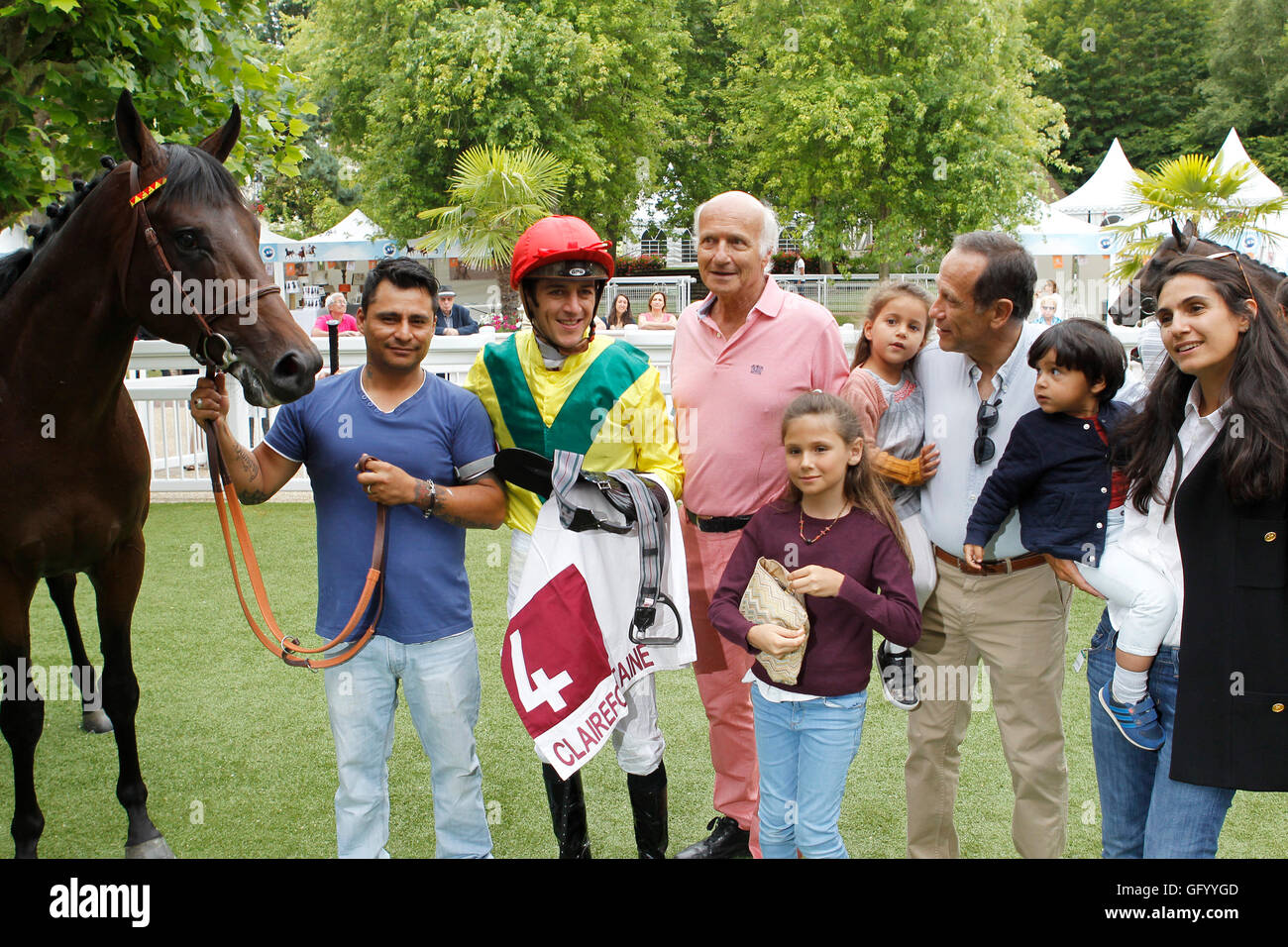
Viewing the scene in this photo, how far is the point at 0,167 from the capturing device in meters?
4.80

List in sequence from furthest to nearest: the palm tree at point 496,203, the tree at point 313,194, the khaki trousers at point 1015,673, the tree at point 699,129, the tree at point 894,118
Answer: the tree at point 313,194 → the tree at point 699,129 → the tree at point 894,118 → the palm tree at point 496,203 → the khaki trousers at point 1015,673

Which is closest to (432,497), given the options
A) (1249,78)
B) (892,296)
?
(892,296)

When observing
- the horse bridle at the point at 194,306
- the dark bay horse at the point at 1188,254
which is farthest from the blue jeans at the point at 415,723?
the dark bay horse at the point at 1188,254

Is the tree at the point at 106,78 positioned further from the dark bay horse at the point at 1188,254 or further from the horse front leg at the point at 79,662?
the dark bay horse at the point at 1188,254

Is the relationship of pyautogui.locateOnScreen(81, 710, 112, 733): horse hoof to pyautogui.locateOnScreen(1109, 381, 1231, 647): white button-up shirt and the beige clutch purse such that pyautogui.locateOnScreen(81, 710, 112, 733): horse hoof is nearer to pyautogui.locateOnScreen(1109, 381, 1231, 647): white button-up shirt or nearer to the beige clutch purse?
the beige clutch purse

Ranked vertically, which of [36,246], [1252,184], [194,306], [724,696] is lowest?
[724,696]

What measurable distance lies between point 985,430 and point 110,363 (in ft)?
8.46

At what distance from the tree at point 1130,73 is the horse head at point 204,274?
4160 cm

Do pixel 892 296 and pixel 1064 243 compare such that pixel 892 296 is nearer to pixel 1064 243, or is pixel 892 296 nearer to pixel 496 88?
pixel 1064 243

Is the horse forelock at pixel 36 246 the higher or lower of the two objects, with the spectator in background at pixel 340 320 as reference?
lower

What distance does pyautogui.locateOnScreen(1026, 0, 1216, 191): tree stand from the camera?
125 feet

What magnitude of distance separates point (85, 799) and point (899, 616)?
10.4 ft

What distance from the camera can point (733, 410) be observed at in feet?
10.4

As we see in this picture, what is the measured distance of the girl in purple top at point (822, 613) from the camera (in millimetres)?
2531
